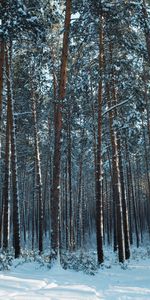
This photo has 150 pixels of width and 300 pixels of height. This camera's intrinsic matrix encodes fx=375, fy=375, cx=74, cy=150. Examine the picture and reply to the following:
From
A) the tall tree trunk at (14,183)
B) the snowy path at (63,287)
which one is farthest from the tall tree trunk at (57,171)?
the tall tree trunk at (14,183)

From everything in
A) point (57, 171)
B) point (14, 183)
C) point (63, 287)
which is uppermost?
point (57, 171)

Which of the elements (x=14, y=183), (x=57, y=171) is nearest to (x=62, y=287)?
(x=57, y=171)

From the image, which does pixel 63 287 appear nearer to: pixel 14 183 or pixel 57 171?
pixel 57 171

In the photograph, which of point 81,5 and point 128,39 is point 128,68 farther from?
point 81,5

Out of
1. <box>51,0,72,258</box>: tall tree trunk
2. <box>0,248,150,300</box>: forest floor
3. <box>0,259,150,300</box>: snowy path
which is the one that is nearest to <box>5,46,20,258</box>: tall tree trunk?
<box>51,0,72,258</box>: tall tree trunk

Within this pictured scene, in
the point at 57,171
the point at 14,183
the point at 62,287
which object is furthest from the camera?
the point at 14,183

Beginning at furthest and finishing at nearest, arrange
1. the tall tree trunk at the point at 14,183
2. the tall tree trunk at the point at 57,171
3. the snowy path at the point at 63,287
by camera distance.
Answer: the tall tree trunk at the point at 14,183
the tall tree trunk at the point at 57,171
the snowy path at the point at 63,287

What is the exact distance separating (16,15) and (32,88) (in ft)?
32.6

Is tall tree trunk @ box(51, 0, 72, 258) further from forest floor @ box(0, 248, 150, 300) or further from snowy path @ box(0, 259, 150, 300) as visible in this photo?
snowy path @ box(0, 259, 150, 300)

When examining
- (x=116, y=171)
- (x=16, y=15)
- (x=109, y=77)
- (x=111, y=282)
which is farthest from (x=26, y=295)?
(x=109, y=77)

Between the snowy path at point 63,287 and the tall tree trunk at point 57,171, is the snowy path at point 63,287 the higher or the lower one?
the lower one

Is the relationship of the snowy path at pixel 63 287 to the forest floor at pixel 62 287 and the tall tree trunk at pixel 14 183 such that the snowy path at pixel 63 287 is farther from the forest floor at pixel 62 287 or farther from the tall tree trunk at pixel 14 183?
the tall tree trunk at pixel 14 183

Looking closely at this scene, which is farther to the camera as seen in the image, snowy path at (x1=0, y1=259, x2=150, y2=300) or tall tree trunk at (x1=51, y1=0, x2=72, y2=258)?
tall tree trunk at (x1=51, y1=0, x2=72, y2=258)

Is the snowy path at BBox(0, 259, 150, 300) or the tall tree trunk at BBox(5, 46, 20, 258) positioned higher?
the tall tree trunk at BBox(5, 46, 20, 258)
